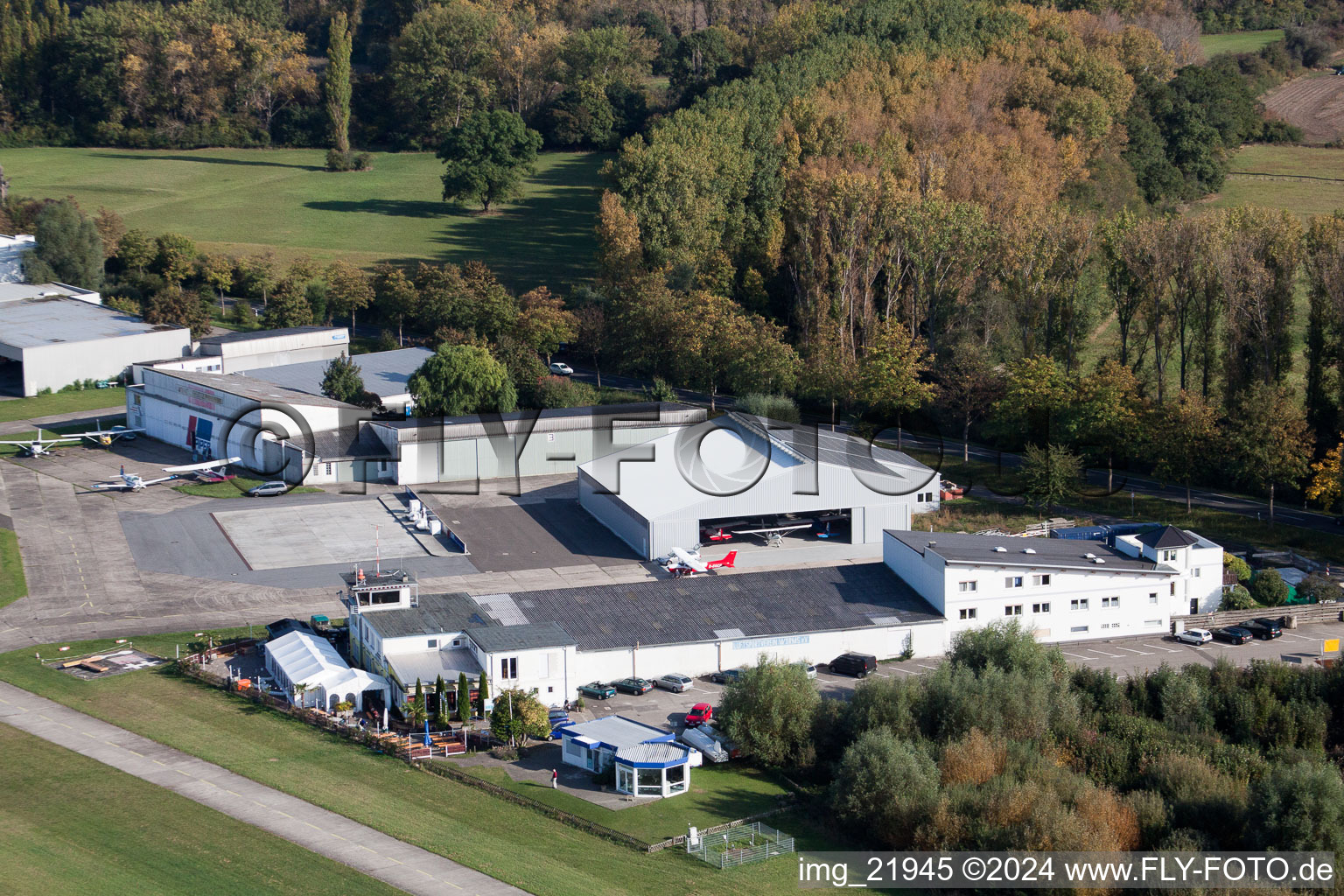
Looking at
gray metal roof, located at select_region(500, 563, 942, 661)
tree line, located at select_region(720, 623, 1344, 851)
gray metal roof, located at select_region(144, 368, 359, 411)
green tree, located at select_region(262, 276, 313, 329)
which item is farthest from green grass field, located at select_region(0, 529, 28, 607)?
green tree, located at select_region(262, 276, 313, 329)

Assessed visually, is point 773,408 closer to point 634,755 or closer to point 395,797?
point 634,755

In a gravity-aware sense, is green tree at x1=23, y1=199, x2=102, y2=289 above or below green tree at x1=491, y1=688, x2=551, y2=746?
above

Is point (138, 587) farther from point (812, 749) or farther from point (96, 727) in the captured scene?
point (812, 749)

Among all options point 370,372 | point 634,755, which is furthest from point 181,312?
point 634,755

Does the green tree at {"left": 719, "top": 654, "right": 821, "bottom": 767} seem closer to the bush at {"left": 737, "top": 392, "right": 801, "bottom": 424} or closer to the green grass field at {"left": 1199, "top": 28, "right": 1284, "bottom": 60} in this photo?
the bush at {"left": 737, "top": 392, "right": 801, "bottom": 424}

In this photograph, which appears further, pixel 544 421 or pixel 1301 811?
pixel 544 421

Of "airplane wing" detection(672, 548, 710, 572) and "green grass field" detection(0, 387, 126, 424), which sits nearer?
"airplane wing" detection(672, 548, 710, 572)

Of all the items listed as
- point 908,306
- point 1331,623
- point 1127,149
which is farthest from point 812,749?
point 1127,149
